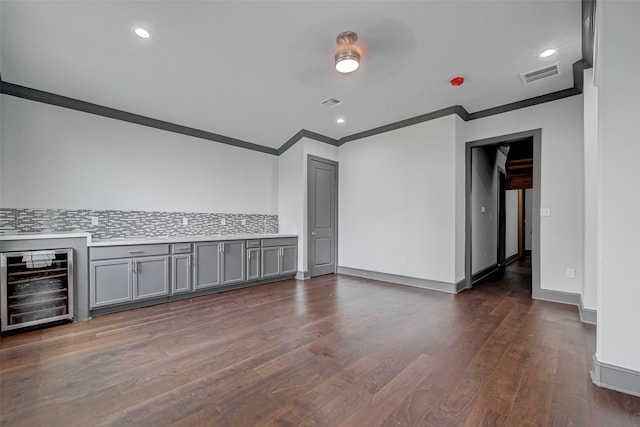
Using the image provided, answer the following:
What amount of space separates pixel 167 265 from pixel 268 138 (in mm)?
2867

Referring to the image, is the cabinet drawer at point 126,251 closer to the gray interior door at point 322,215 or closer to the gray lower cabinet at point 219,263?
the gray lower cabinet at point 219,263

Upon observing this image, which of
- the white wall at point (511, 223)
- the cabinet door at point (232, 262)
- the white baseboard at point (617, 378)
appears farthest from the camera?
the white wall at point (511, 223)

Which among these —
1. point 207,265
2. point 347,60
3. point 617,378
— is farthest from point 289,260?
point 617,378

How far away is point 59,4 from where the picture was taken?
89.1 inches

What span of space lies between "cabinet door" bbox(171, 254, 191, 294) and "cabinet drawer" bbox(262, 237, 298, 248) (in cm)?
126

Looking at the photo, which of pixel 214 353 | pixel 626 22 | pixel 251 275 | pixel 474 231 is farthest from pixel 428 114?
pixel 214 353

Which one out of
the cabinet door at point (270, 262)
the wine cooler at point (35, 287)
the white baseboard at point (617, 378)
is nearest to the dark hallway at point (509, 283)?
the white baseboard at point (617, 378)

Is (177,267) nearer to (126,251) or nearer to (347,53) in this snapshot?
(126,251)

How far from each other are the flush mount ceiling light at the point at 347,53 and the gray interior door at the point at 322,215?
2527mm

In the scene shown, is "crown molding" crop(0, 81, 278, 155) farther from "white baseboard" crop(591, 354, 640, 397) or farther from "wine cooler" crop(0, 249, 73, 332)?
"white baseboard" crop(591, 354, 640, 397)

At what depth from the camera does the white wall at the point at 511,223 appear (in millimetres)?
7000

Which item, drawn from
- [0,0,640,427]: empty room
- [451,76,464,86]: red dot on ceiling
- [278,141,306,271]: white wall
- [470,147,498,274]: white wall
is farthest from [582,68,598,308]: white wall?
[278,141,306,271]: white wall

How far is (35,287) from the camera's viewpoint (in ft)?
9.22

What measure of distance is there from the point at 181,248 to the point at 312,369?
2.63 meters
